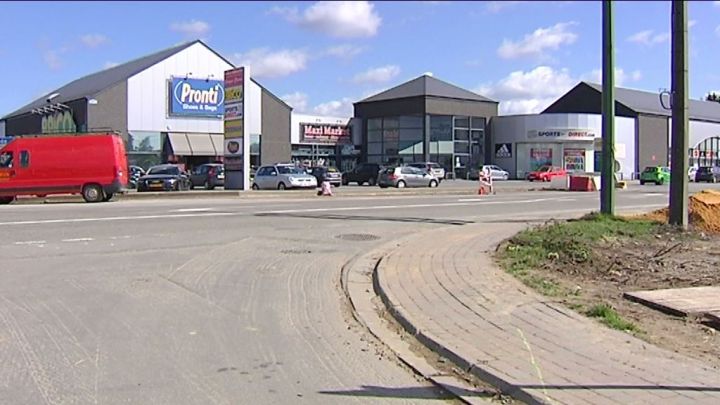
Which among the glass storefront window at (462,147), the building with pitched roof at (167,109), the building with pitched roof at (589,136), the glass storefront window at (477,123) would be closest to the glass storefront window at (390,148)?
the glass storefront window at (462,147)

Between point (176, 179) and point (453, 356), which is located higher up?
point (176, 179)

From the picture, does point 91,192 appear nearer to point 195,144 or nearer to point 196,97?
point 195,144

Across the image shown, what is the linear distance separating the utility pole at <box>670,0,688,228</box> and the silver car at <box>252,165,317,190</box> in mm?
26654

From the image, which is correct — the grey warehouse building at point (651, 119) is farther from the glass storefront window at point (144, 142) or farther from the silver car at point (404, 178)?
the glass storefront window at point (144, 142)

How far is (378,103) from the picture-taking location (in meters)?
73.9

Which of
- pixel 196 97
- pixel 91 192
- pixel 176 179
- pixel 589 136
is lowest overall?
pixel 91 192

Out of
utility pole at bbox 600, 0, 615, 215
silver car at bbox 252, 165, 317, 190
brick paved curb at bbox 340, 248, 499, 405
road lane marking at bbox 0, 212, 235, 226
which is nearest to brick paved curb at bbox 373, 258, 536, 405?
brick paved curb at bbox 340, 248, 499, 405

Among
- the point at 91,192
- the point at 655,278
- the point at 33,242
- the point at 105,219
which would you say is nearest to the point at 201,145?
the point at 91,192

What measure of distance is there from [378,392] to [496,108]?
232ft

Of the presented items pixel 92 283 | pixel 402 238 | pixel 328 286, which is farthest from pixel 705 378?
pixel 402 238

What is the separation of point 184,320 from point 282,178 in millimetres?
31218

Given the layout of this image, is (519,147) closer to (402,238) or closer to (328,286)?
(402,238)

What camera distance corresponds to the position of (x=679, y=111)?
42.6ft

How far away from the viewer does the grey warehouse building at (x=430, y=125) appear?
6981 centimetres
